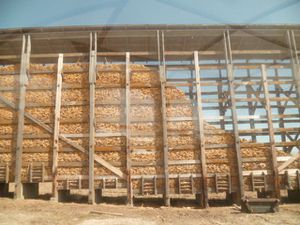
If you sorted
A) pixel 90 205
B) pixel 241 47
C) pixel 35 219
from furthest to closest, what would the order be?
pixel 241 47 → pixel 90 205 → pixel 35 219

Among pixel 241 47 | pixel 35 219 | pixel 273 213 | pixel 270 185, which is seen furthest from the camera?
pixel 241 47

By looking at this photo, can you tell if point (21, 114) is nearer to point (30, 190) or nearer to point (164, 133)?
point (30, 190)

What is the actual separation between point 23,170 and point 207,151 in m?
8.03

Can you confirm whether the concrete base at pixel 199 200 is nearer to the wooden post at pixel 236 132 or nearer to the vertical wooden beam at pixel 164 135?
the vertical wooden beam at pixel 164 135

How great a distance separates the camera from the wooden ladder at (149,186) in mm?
11195

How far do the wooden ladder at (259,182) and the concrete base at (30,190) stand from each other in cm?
965

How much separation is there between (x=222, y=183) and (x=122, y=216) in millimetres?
4780

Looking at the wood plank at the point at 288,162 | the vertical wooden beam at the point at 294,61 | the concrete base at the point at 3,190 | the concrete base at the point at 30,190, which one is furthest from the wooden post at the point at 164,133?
the concrete base at the point at 3,190

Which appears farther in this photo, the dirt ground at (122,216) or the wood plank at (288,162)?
the wood plank at (288,162)

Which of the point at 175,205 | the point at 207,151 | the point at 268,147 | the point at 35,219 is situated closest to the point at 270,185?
the point at 268,147

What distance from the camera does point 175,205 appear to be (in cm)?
1153

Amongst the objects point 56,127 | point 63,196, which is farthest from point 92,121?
point 63,196

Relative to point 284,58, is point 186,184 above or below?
below

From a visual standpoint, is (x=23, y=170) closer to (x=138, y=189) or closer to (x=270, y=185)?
(x=138, y=189)
